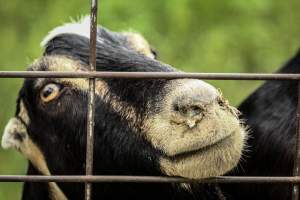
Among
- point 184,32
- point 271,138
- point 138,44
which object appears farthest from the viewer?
point 184,32

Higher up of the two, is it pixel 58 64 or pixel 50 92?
pixel 58 64

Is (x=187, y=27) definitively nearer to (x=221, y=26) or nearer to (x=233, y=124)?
(x=221, y=26)

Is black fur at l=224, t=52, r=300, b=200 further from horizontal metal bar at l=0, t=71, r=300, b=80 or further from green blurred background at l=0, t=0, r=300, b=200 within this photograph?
green blurred background at l=0, t=0, r=300, b=200

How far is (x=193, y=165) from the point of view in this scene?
2.42 m

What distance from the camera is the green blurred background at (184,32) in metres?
6.46

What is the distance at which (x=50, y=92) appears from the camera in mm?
3125

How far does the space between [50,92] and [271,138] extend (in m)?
1.19

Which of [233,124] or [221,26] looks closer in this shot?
[233,124]

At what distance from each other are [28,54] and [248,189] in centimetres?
346

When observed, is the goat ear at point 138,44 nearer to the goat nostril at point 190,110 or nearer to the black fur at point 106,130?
the black fur at point 106,130

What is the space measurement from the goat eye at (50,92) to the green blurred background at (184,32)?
312 cm

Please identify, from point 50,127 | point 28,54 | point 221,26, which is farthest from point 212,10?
point 50,127

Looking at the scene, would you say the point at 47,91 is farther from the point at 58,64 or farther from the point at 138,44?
the point at 138,44

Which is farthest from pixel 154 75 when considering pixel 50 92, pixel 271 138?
pixel 271 138
